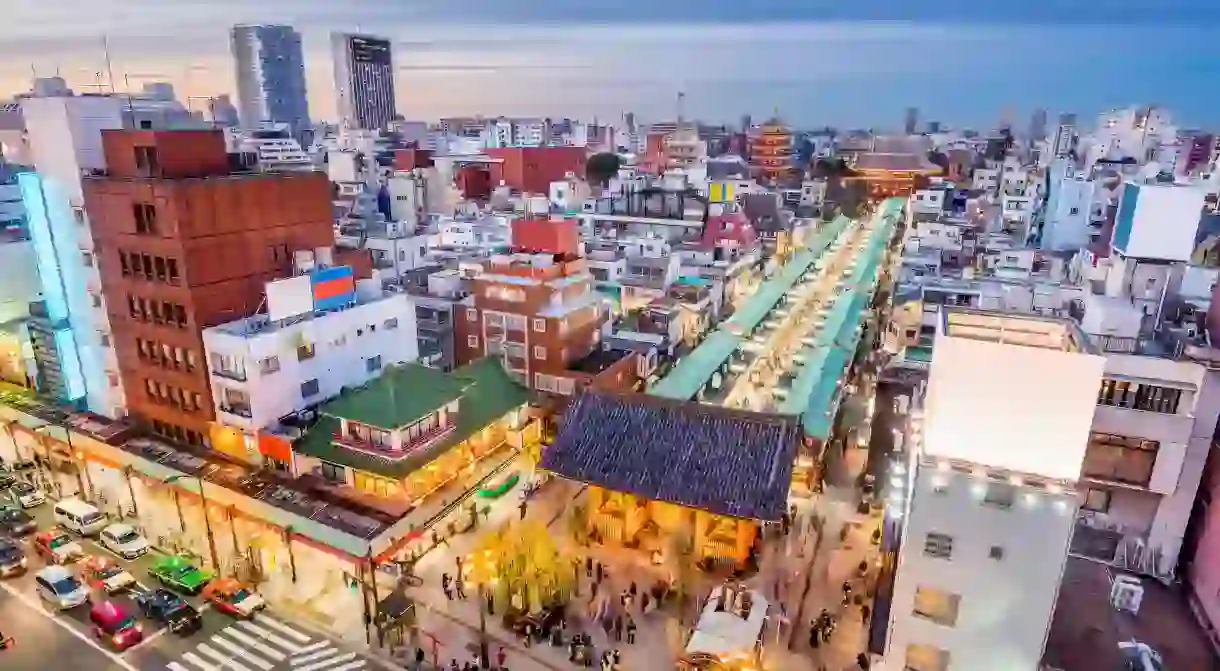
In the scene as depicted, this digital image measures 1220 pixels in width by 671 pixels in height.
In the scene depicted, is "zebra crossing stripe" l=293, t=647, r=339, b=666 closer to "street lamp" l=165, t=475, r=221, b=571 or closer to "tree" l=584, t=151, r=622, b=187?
"street lamp" l=165, t=475, r=221, b=571

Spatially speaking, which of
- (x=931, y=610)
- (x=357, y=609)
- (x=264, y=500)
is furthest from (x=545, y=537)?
(x=931, y=610)

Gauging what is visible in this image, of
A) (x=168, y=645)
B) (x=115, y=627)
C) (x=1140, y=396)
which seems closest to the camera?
(x=115, y=627)

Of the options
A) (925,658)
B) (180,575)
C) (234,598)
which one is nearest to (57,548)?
(180,575)

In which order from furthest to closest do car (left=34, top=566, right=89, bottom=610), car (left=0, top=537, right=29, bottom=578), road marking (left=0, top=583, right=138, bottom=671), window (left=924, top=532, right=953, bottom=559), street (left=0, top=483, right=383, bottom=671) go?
car (left=0, top=537, right=29, bottom=578), car (left=34, top=566, right=89, bottom=610), road marking (left=0, top=583, right=138, bottom=671), street (left=0, top=483, right=383, bottom=671), window (left=924, top=532, right=953, bottom=559)

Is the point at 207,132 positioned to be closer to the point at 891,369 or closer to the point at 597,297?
the point at 597,297

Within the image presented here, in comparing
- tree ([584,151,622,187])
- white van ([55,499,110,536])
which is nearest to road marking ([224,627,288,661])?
white van ([55,499,110,536])

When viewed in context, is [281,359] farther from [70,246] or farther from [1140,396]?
[1140,396]
